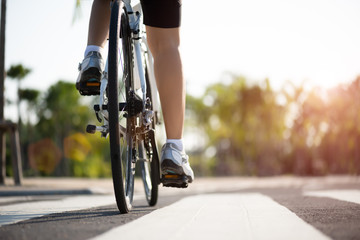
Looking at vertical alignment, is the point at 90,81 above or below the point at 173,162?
above

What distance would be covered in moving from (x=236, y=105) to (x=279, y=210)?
1780 inches

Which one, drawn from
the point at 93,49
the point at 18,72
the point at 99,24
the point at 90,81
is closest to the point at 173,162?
the point at 90,81

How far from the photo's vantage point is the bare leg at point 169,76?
2.88 metres

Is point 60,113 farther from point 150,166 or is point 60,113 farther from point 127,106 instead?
point 127,106

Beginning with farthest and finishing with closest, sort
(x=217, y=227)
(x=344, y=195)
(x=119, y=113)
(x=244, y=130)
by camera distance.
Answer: (x=244, y=130) < (x=344, y=195) < (x=119, y=113) < (x=217, y=227)

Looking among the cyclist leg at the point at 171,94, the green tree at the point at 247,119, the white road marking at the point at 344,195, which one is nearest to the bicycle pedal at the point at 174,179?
the cyclist leg at the point at 171,94

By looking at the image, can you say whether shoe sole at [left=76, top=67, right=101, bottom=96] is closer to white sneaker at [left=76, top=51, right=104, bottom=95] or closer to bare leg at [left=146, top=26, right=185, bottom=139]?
white sneaker at [left=76, top=51, right=104, bottom=95]

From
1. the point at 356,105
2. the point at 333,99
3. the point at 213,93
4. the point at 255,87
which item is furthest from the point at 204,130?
the point at 356,105

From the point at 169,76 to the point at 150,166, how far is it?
816mm

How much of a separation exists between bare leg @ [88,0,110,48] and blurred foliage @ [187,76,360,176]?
35686 mm

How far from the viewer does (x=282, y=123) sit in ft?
152

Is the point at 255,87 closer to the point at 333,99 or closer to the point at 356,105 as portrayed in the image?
the point at 333,99

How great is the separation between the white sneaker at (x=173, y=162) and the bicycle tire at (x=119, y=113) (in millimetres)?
242

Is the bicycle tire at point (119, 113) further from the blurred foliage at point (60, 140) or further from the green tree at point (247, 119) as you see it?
the blurred foliage at point (60, 140)
